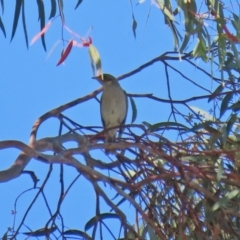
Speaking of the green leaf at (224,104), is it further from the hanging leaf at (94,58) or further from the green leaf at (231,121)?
the hanging leaf at (94,58)

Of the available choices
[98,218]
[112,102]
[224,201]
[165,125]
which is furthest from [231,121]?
[112,102]

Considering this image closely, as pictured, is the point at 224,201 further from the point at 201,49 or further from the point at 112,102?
the point at 112,102

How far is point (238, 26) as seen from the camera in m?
3.16

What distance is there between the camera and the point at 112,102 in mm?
5195

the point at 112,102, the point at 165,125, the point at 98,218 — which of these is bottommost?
the point at 98,218

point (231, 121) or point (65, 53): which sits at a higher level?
point (65, 53)

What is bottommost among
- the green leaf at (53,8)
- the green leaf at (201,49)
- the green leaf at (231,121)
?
the green leaf at (231,121)

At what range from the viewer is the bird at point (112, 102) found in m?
5.12

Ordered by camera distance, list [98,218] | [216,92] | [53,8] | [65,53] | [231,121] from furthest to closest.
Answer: [216,92] → [231,121] → [98,218] → [53,8] → [65,53]

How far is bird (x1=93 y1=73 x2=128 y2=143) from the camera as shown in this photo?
5117 mm

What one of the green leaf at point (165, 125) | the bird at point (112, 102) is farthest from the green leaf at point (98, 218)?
the bird at point (112, 102)

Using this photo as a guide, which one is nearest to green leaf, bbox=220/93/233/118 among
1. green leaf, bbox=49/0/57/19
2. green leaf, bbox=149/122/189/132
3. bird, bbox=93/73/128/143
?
green leaf, bbox=149/122/189/132

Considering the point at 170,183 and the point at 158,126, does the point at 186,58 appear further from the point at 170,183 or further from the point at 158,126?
the point at 170,183

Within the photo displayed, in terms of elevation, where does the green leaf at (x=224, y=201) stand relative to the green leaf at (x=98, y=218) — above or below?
below
